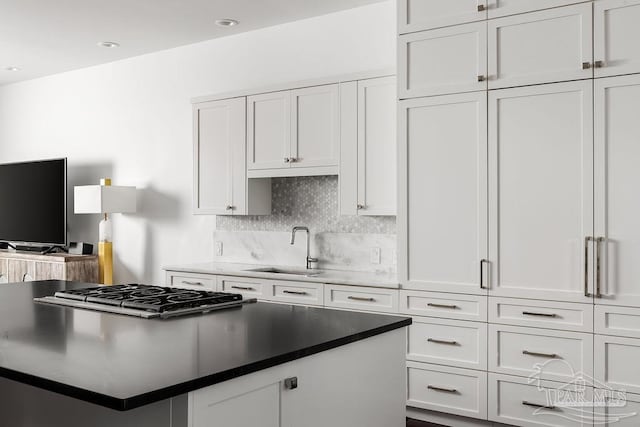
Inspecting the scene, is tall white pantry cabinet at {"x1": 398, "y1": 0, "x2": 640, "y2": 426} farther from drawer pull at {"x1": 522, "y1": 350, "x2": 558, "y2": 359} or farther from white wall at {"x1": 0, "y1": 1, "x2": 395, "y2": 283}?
white wall at {"x1": 0, "y1": 1, "x2": 395, "y2": 283}

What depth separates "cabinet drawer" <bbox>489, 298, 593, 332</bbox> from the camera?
3203 millimetres

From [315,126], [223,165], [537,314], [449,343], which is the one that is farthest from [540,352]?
[223,165]

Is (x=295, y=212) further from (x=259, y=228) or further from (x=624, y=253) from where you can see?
(x=624, y=253)

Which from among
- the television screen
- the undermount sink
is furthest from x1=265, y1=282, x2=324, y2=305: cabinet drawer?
the television screen

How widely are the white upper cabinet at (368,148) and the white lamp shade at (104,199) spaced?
2499mm

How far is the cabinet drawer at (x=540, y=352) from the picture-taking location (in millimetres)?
3227

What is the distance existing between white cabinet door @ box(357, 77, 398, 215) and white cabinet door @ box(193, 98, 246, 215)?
1062 mm

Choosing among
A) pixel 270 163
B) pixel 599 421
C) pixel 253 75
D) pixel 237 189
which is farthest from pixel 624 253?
pixel 253 75

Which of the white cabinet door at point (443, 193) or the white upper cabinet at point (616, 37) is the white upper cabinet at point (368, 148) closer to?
the white cabinet door at point (443, 193)

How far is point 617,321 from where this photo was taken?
10.2ft

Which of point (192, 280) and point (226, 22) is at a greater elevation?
point (226, 22)

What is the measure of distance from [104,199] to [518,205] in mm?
3743

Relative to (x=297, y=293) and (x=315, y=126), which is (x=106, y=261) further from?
(x=315, y=126)

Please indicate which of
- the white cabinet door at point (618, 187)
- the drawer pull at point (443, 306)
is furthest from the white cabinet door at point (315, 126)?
the white cabinet door at point (618, 187)
